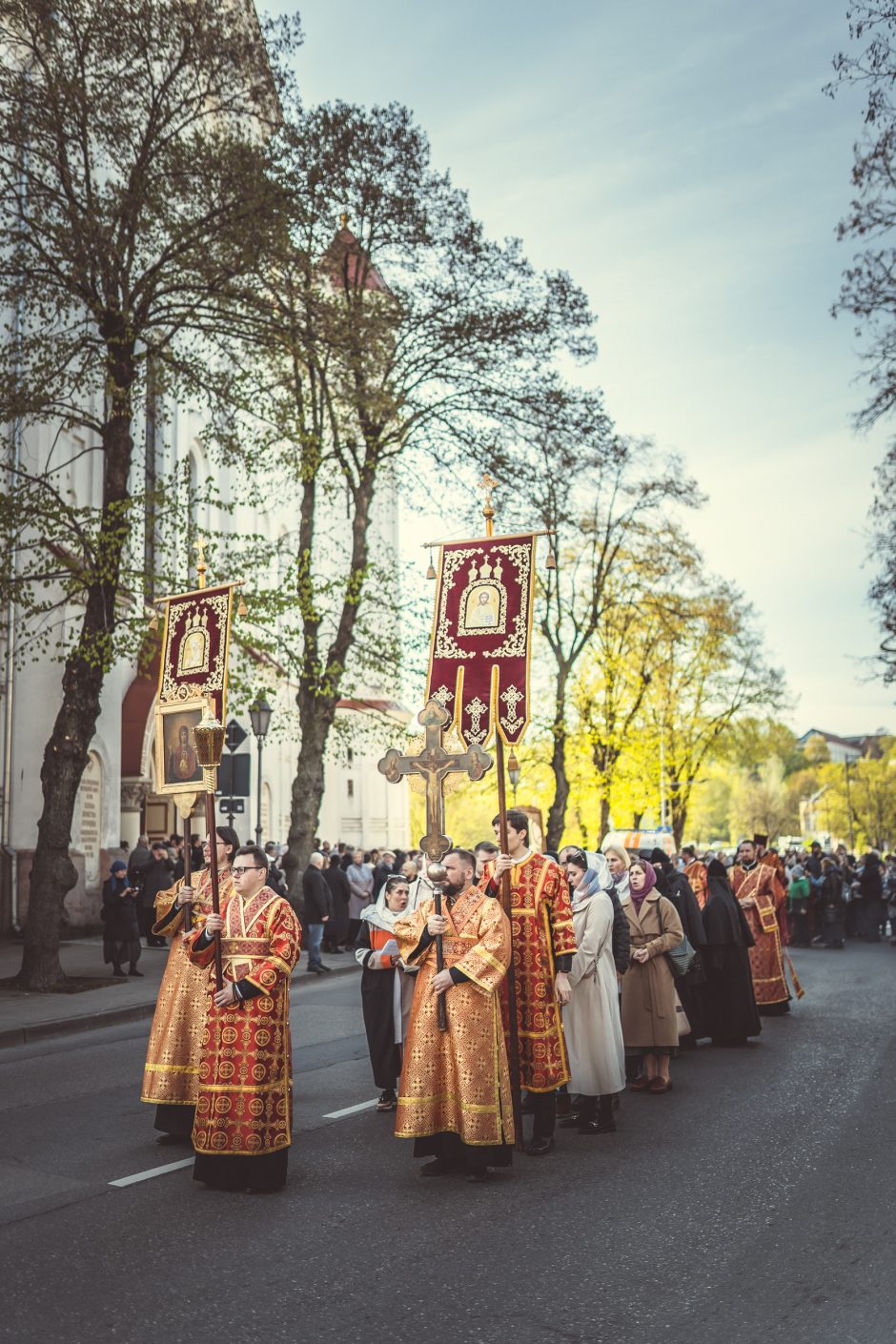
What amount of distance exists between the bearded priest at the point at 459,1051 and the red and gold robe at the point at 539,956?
0.62 metres

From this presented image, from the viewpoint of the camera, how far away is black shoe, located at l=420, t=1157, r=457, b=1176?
23.6ft

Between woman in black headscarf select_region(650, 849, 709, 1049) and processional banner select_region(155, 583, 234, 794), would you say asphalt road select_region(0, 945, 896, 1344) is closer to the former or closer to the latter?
woman in black headscarf select_region(650, 849, 709, 1049)

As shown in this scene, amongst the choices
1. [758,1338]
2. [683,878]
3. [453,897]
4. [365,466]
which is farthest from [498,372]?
[758,1338]

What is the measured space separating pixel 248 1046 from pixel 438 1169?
1.31 metres

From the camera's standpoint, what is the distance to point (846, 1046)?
12.1 meters

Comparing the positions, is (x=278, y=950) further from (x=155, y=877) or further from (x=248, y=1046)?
(x=155, y=877)

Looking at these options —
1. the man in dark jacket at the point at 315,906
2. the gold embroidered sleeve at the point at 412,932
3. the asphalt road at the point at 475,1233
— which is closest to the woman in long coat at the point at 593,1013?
the asphalt road at the point at 475,1233

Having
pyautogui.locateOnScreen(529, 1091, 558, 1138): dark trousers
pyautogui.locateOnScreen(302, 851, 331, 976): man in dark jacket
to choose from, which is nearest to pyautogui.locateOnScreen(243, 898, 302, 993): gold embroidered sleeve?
pyautogui.locateOnScreen(529, 1091, 558, 1138): dark trousers

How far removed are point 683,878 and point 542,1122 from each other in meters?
4.29

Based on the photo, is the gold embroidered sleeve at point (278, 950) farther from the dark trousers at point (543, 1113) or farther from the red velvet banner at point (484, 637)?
the red velvet banner at point (484, 637)

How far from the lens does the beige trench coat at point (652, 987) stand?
9898mm

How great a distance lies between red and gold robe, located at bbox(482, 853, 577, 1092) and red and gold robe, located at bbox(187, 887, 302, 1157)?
143 cm

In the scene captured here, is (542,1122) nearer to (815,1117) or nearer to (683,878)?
(815,1117)

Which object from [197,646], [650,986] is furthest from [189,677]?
[650,986]
